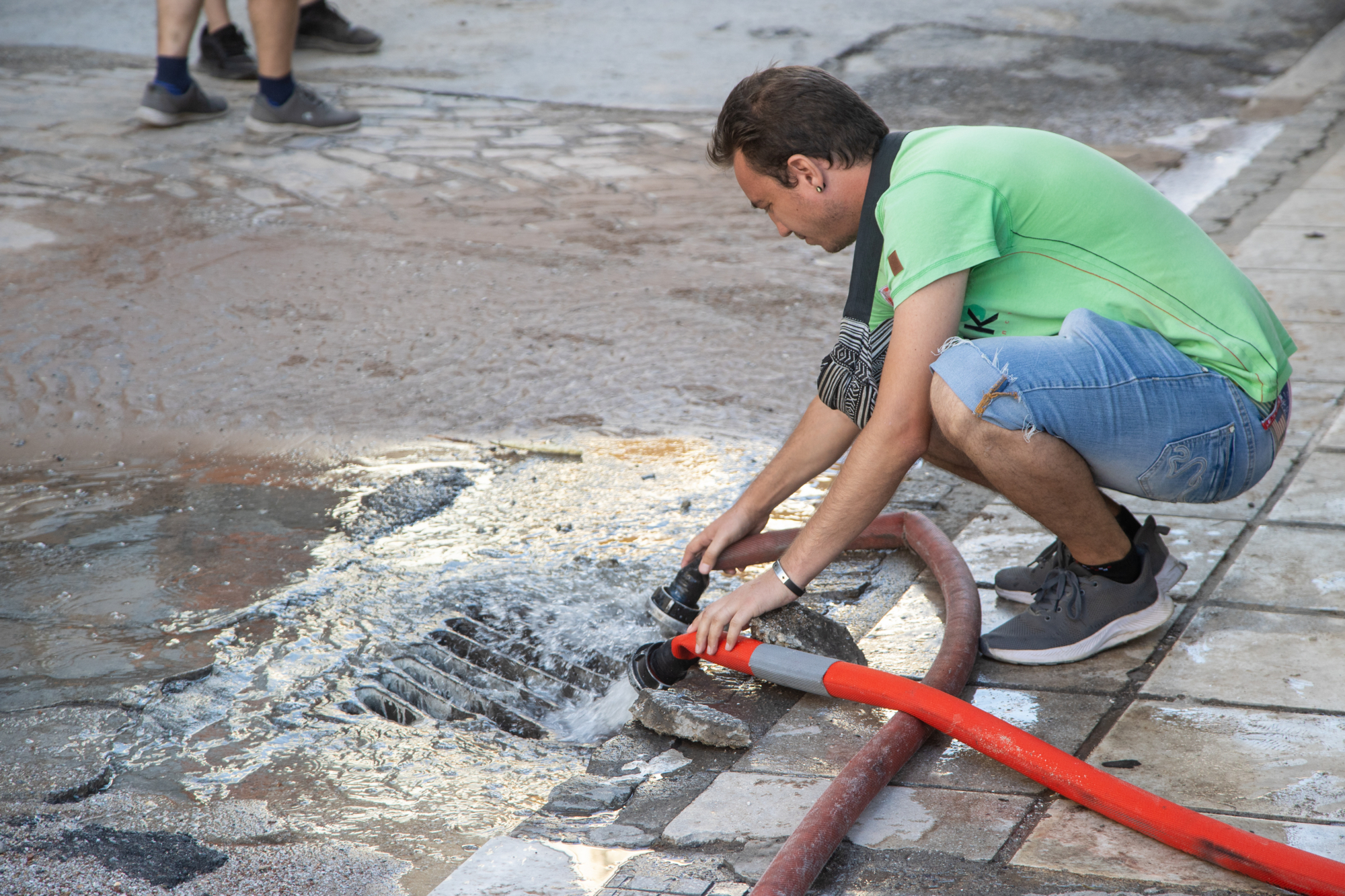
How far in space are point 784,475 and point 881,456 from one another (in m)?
0.47

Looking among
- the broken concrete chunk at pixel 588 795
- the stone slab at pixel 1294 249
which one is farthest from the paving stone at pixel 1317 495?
the broken concrete chunk at pixel 588 795

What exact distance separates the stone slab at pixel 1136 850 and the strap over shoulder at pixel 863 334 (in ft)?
3.10

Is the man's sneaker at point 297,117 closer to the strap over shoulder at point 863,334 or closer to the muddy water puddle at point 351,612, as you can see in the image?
the muddy water puddle at point 351,612

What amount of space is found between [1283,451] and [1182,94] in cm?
505

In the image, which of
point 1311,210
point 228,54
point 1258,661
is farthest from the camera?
point 228,54

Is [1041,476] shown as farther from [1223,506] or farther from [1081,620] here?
[1223,506]

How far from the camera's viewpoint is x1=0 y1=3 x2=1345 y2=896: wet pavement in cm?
218

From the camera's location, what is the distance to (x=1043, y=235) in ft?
7.88

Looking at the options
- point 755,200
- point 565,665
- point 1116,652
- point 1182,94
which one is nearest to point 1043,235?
point 755,200

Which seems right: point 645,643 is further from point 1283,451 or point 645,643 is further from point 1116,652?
point 1283,451

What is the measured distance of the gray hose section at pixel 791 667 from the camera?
8.11ft

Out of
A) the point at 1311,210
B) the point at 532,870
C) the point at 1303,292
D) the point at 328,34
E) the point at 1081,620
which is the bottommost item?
the point at 532,870

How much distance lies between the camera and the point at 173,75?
6.63 meters

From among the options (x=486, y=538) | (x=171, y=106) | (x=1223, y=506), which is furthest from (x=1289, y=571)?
(x=171, y=106)
